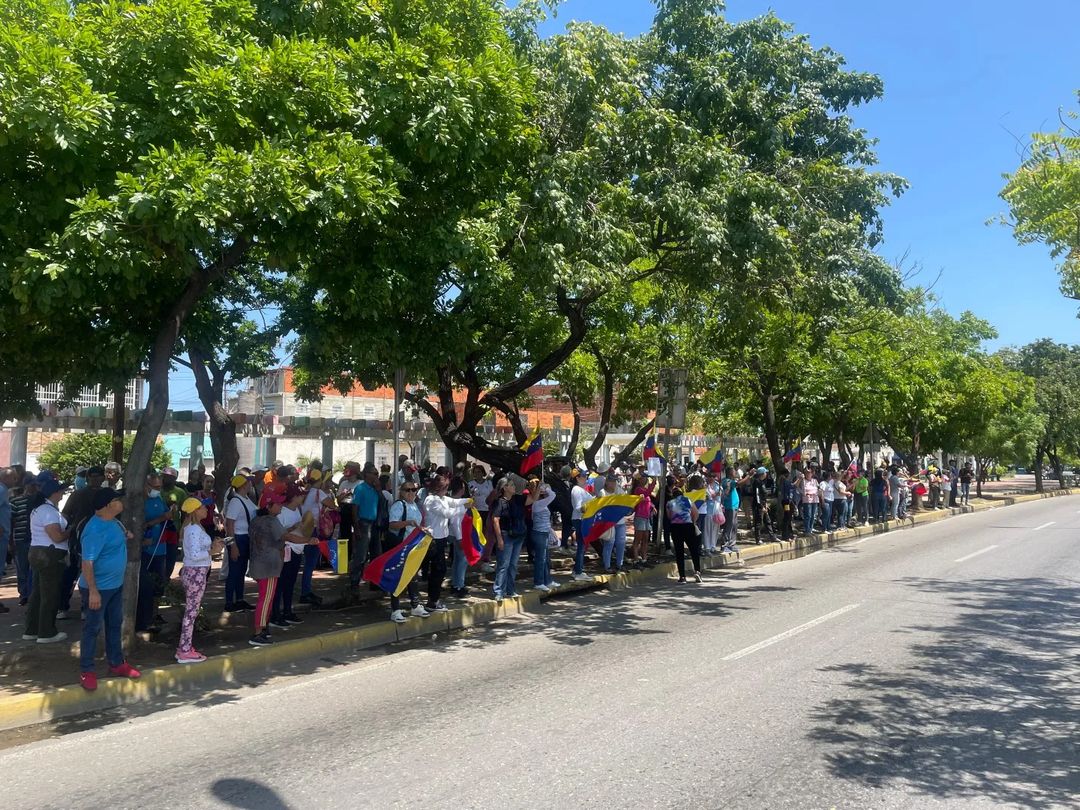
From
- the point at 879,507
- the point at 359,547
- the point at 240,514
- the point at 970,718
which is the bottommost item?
the point at 970,718

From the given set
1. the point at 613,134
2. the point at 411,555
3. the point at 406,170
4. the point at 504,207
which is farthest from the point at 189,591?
the point at 613,134

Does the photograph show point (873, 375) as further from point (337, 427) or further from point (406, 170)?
point (406, 170)

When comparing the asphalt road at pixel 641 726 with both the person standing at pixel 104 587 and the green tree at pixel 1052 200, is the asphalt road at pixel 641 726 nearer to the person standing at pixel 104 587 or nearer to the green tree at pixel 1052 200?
the person standing at pixel 104 587

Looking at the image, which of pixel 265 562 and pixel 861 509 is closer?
pixel 265 562

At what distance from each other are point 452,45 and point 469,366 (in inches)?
274

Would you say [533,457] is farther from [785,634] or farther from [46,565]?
[46,565]

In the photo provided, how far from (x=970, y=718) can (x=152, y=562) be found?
331 inches

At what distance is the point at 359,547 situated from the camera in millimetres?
12031

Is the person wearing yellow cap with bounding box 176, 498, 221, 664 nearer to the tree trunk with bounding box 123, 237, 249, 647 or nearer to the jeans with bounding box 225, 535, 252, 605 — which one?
the tree trunk with bounding box 123, 237, 249, 647

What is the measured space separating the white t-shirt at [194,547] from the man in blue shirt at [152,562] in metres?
0.84

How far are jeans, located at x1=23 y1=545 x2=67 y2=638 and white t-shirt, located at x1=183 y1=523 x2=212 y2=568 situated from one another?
59.9 inches

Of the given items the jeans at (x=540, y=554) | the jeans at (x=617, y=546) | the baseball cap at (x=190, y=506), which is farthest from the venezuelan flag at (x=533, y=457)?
the baseball cap at (x=190, y=506)

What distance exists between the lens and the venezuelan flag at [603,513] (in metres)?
13.7

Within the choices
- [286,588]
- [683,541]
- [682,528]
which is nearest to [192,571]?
[286,588]
